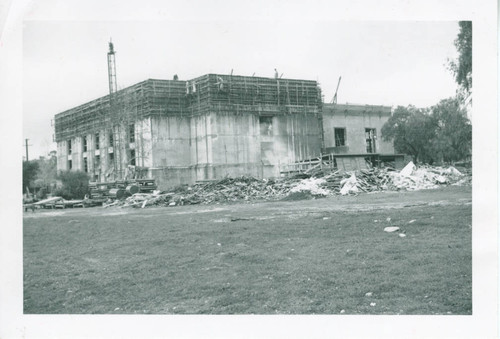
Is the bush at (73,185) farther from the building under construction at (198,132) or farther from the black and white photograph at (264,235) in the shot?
the black and white photograph at (264,235)

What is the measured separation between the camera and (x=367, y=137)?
36.6 metres

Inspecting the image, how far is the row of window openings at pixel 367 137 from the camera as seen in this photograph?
35.2 meters

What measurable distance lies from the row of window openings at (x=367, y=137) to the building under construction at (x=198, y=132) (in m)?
7.94

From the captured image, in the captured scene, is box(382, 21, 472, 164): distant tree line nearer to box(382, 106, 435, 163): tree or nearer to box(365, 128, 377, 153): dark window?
box(382, 106, 435, 163): tree

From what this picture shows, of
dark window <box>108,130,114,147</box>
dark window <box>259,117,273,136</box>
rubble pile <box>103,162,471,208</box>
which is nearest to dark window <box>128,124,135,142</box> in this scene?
dark window <box>108,130,114,147</box>

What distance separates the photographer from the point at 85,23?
26.5 ft

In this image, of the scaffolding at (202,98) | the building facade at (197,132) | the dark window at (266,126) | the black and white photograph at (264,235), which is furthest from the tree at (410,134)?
the black and white photograph at (264,235)

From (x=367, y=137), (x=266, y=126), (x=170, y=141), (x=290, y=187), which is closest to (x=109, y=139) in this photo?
(x=170, y=141)

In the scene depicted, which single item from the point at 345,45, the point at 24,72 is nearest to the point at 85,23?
the point at 24,72

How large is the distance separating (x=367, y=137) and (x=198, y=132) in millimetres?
16117

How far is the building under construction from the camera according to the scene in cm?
2442

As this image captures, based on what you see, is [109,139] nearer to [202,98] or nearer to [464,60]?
[202,98]

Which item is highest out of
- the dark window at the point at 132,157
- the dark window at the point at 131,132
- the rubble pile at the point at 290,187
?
the dark window at the point at 131,132

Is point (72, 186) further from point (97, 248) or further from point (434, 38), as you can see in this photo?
point (434, 38)
